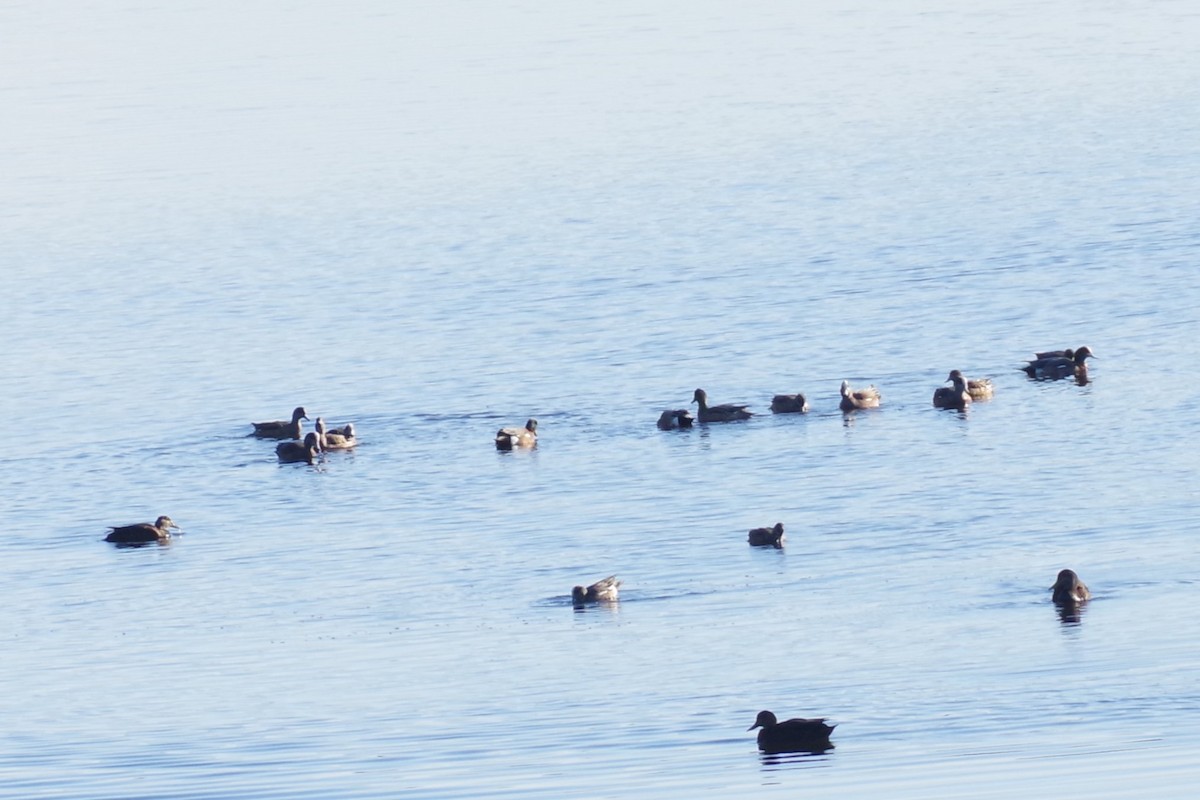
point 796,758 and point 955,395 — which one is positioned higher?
point 955,395

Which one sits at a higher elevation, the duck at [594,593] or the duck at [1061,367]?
the duck at [1061,367]

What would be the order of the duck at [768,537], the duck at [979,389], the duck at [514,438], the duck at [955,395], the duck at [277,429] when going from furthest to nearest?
the duck at [277,429] → the duck at [979,389] → the duck at [955,395] → the duck at [514,438] → the duck at [768,537]

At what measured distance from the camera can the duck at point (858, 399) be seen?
126ft

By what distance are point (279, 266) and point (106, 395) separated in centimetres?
1230

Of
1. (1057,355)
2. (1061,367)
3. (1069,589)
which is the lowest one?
(1069,589)

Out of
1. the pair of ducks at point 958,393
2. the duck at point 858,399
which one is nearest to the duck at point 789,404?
the duck at point 858,399

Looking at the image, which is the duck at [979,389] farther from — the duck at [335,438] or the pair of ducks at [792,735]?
the pair of ducks at [792,735]

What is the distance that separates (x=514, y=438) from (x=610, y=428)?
1875mm

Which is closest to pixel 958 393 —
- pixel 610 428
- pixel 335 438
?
pixel 610 428

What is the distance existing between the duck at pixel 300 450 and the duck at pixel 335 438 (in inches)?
6.2

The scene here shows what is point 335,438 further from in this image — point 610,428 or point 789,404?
point 789,404

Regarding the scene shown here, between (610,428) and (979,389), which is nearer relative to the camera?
(979,389)

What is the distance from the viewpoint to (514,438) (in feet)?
124

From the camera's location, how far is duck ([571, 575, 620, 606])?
2819cm
